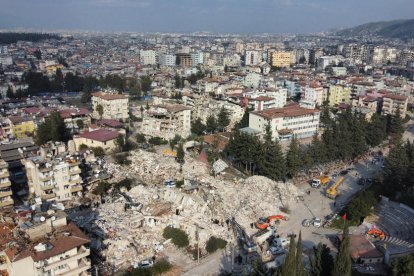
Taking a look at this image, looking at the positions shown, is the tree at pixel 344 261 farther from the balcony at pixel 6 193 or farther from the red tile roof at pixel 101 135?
the red tile roof at pixel 101 135

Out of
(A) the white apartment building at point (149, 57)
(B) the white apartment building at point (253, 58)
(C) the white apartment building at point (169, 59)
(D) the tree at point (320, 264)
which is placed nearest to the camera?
(D) the tree at point (320, 264)

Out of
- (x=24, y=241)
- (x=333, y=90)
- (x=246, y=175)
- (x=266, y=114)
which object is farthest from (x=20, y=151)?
(x=333, y=90)

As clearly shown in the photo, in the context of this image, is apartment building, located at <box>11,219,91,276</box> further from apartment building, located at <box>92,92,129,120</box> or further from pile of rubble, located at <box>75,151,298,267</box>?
apartment building, located at <box>92,92,129,120</box>

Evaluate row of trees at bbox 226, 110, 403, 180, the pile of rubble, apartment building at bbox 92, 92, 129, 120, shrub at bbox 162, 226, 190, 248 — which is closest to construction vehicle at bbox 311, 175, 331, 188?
row of trees at bbox 226, 110, 403, 180

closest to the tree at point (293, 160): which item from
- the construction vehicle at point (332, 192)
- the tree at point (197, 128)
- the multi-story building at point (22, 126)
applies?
the construction vehicle at point (332, 192)

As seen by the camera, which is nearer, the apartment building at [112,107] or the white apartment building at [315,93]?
the apartment building at [112,107]
